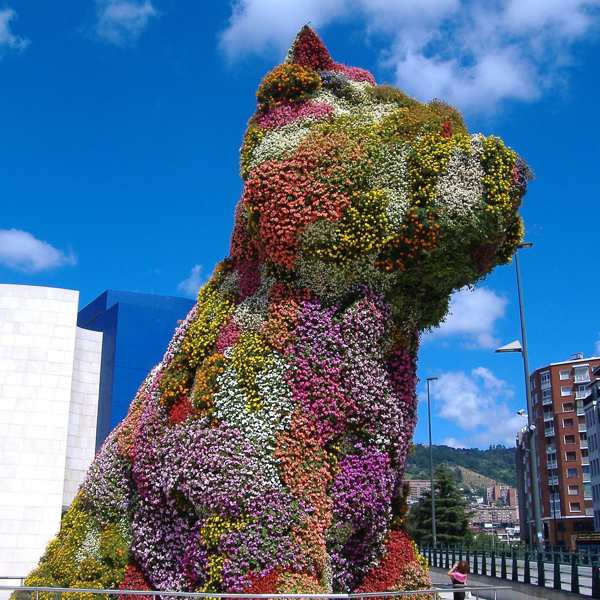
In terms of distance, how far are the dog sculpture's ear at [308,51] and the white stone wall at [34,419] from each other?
25.8 meters

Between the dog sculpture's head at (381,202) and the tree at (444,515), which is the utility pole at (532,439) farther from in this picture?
the tree at (444,515)

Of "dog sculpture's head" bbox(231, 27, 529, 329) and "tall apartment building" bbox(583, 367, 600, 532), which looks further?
"tall apartment building" bbox(583, 367, 600, 532)

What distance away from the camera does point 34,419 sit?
32.4 m

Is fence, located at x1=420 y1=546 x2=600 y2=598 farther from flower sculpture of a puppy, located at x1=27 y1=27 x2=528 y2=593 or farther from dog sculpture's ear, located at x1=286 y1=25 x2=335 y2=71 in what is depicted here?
dog sculpture's ear, located at x1=286 y1=25 x2=335 y2=71

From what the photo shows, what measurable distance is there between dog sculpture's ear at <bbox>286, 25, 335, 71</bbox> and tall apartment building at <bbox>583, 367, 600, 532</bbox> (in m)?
65.8

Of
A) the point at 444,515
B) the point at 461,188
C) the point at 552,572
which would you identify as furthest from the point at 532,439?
the point at 444,515

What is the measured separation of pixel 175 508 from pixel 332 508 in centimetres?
181

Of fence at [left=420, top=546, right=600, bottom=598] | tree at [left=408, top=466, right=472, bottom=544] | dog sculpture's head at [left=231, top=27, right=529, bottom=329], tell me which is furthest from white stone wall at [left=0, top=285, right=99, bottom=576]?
tree at [left=408, top=466, right=472, bottom=544]

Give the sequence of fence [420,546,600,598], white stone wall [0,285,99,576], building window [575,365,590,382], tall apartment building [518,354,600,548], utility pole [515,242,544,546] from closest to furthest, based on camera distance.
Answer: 1. fence [420,546,600,598]
2. utility pole [515,242,544,546]
3. white stone wall [0,285,99,576]
4. tall apartment building [518,354,600,548]
5. building window [575,365,590,382]

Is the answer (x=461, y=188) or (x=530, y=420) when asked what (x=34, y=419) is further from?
(x=461, y=188)

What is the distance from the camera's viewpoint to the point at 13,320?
32750mm

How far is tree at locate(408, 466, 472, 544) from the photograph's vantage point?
61156 millimetres

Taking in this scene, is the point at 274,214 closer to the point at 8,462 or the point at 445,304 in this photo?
the point at 445,304

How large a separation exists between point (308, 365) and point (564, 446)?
8608cm
